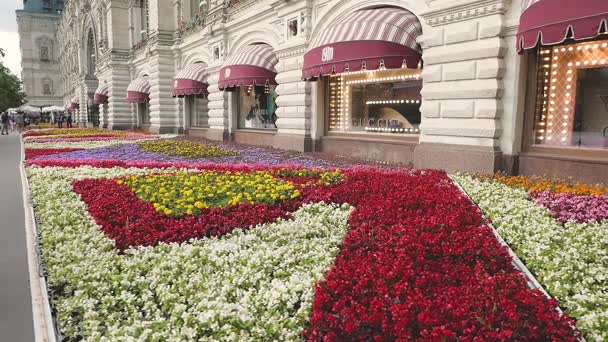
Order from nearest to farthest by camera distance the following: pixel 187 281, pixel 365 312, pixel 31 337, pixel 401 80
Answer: pixel 365 312 → pixel 31 337 → pixel 187 281 → pixel 401 80

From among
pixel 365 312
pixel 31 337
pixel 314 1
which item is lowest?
pixel 31 337

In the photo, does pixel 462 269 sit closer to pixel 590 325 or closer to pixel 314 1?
pixel 590 325

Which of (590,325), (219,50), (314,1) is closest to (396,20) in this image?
(314,1)

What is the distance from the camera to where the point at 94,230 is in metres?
5.75

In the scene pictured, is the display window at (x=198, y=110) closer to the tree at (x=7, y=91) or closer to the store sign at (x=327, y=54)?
the store sign at (x=327, y=54)

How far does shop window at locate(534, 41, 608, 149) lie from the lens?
9.41 metres

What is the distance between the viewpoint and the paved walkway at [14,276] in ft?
13.1

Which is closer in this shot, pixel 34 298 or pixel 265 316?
pixel 265 316

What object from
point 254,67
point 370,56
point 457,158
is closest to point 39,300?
point 457,158

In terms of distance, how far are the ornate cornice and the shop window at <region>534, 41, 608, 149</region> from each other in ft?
4.50

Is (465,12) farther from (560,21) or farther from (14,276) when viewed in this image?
(14,276)

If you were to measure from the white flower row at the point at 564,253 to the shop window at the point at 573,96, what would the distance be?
3.90 meters

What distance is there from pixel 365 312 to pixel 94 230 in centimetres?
410

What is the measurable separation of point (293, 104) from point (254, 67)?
107 inches
